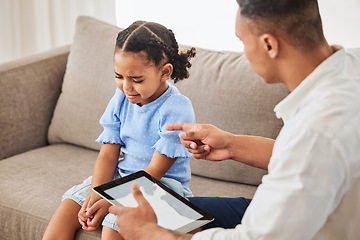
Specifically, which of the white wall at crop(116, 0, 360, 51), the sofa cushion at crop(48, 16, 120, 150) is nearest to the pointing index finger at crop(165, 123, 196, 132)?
the sofa cushion at crop(48, 16, 120, 150)

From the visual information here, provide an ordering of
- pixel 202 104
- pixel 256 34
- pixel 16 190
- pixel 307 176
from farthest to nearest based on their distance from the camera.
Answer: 1. pixel 202 104
2. pixel 16 190
3. pixel 256 34
4. pixel 307 176

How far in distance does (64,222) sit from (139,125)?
0.40 metres

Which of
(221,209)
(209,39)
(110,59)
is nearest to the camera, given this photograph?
(221,209)

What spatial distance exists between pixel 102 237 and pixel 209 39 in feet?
6.05

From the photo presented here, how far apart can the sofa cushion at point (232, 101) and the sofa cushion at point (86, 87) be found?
388 mm

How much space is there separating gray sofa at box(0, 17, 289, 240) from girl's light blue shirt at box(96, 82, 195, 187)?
263mm

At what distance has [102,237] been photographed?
4.75 ft

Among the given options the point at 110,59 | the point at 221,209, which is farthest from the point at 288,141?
the point at 110,59

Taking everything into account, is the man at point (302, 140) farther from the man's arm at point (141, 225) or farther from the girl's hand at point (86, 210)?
the girl's hand at point (86, 210)

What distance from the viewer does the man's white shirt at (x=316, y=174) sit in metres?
0.90

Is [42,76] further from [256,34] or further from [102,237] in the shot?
[256,34]

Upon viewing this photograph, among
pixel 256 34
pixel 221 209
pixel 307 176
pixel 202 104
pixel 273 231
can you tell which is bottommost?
pixel 221 209

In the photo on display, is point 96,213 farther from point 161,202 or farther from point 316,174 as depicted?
point 316,174

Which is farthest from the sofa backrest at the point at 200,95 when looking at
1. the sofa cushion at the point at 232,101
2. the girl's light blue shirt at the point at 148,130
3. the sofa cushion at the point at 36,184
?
the girl's light blue shirt at the point at 148,130
